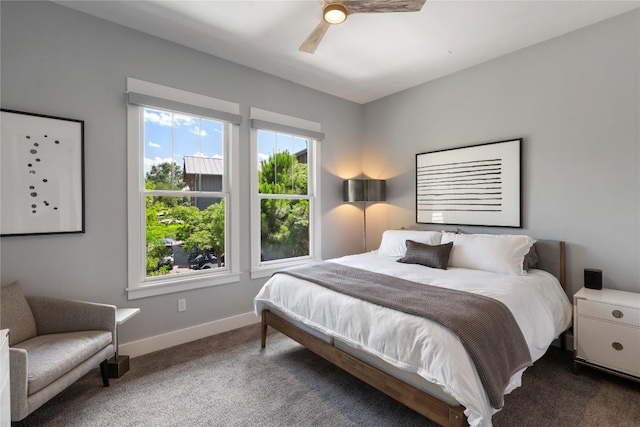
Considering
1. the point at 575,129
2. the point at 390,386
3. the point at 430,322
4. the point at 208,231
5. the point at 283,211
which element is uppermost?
the point at 575,129

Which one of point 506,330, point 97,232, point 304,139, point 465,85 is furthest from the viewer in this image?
point 304,139

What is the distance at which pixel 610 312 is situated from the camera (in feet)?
7.28

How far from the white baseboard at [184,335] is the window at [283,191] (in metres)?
0.55

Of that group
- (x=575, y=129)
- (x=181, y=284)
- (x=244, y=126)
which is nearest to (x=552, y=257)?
(x=575, y=129)

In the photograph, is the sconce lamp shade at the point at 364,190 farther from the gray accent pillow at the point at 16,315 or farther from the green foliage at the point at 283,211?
the gray accent pillow at the point at 16,315

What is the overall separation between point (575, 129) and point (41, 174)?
454 cm

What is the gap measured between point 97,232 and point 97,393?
4.04 ft

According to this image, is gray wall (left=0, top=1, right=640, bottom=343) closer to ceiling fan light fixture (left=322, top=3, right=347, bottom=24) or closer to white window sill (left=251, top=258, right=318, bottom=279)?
white window sill (left=251, top=258, right=318, bottom=279)

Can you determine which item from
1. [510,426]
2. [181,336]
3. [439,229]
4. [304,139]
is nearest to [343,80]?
[304,139]

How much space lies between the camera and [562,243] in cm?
281

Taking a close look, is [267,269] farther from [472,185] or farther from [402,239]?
[472,185]

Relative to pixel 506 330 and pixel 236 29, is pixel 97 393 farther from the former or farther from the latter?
pixel 236 29

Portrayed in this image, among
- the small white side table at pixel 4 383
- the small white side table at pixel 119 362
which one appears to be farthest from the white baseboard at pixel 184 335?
the small white side table at pixel 4 383

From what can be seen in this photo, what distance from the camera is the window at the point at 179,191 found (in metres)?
2.76
